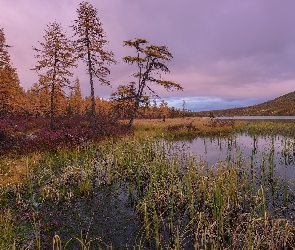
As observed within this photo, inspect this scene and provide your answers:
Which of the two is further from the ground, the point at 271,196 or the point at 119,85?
the point at 119,85

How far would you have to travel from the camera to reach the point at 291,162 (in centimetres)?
1329

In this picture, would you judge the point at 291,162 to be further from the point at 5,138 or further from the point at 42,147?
the point at 5,138

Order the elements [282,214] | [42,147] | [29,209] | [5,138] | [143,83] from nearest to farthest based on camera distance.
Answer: [282,214] < [29,209] < [42,147] < [5,138] < [143,83]

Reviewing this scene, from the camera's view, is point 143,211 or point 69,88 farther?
point 69,88

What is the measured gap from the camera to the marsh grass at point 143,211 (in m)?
5.27

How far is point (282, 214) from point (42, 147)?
598 inches

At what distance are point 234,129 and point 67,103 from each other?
53450mm

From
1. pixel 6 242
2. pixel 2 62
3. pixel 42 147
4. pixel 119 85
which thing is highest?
pixel 2 62

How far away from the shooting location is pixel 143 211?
684 cm

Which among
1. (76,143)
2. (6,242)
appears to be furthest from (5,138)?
(6,242)

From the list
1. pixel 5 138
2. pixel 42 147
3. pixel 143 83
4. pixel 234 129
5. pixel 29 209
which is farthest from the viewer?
pixel 234 129

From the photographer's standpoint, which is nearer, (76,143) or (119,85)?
(76,143)

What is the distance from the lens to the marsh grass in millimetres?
5273

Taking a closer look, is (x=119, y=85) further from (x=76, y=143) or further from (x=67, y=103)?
(x=67, y=103)
